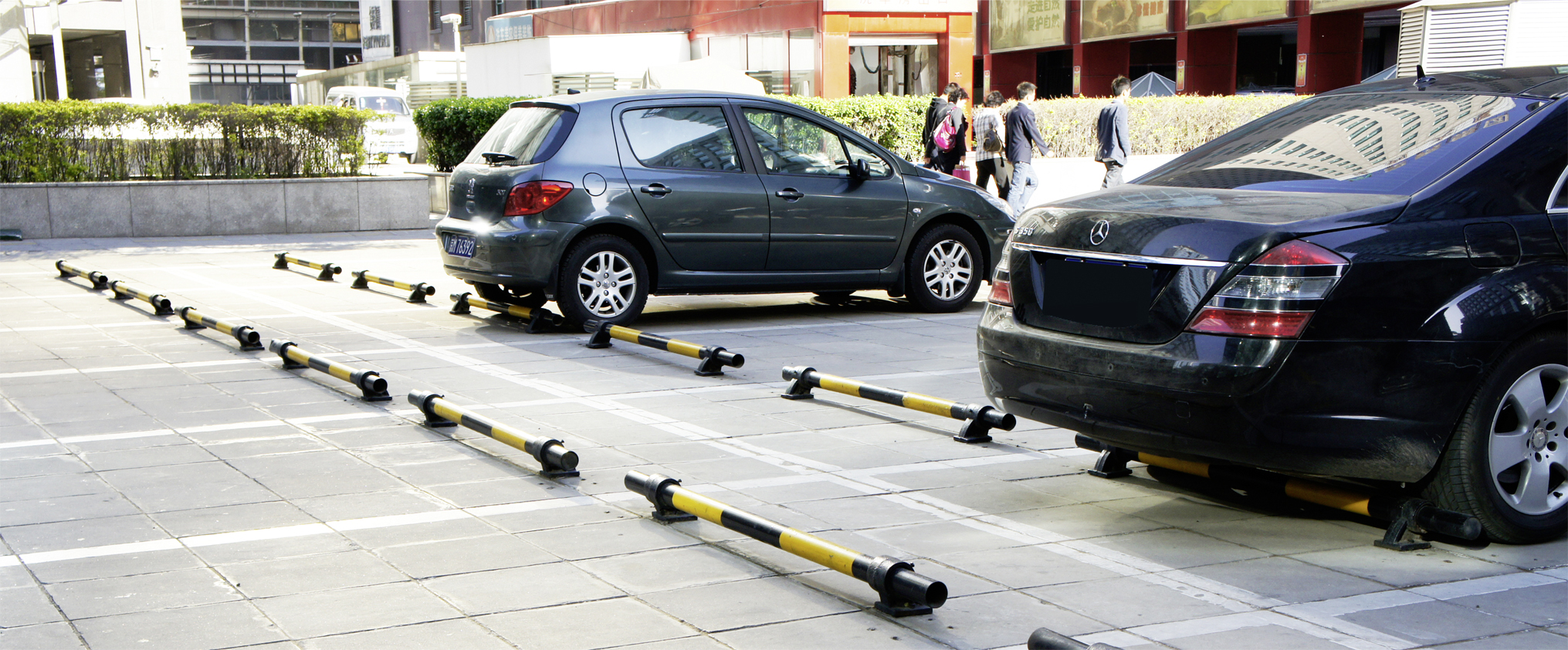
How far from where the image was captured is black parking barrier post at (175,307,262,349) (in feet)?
29.4

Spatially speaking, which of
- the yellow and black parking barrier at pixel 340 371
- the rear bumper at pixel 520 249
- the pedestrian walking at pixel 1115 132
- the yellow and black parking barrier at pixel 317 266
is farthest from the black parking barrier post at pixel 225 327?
the pedestrian walking at pixel 1115 132

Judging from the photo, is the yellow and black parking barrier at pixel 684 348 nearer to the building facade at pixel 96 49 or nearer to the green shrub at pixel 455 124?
the green shrub at pixel 455 124

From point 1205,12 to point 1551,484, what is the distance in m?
32.7

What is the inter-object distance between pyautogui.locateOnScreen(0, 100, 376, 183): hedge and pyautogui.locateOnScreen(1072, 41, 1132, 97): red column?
94.3 ft

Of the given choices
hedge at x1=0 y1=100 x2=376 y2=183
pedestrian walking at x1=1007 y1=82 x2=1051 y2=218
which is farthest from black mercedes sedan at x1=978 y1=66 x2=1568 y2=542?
hedge at x1=0 y1=100 x2=376 y2=183

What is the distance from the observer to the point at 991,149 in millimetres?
16109

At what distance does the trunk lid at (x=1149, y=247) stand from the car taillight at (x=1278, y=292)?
44 millimetres

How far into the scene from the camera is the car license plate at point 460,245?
9.68 m

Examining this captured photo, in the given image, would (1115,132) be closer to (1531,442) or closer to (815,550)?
(1531,442)

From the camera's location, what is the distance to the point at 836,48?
26.1 m

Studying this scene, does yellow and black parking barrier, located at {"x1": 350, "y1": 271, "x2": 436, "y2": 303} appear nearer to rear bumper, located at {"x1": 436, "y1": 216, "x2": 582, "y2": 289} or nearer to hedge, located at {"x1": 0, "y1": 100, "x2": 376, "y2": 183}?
rear bumper, located at {"x1": 436, "y1": 216, "x2": 582, "y2": 289}

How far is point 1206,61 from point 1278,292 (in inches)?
1374

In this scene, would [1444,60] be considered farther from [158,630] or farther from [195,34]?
[195,34]

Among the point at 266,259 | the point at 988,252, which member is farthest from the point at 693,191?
the point at 266,259
